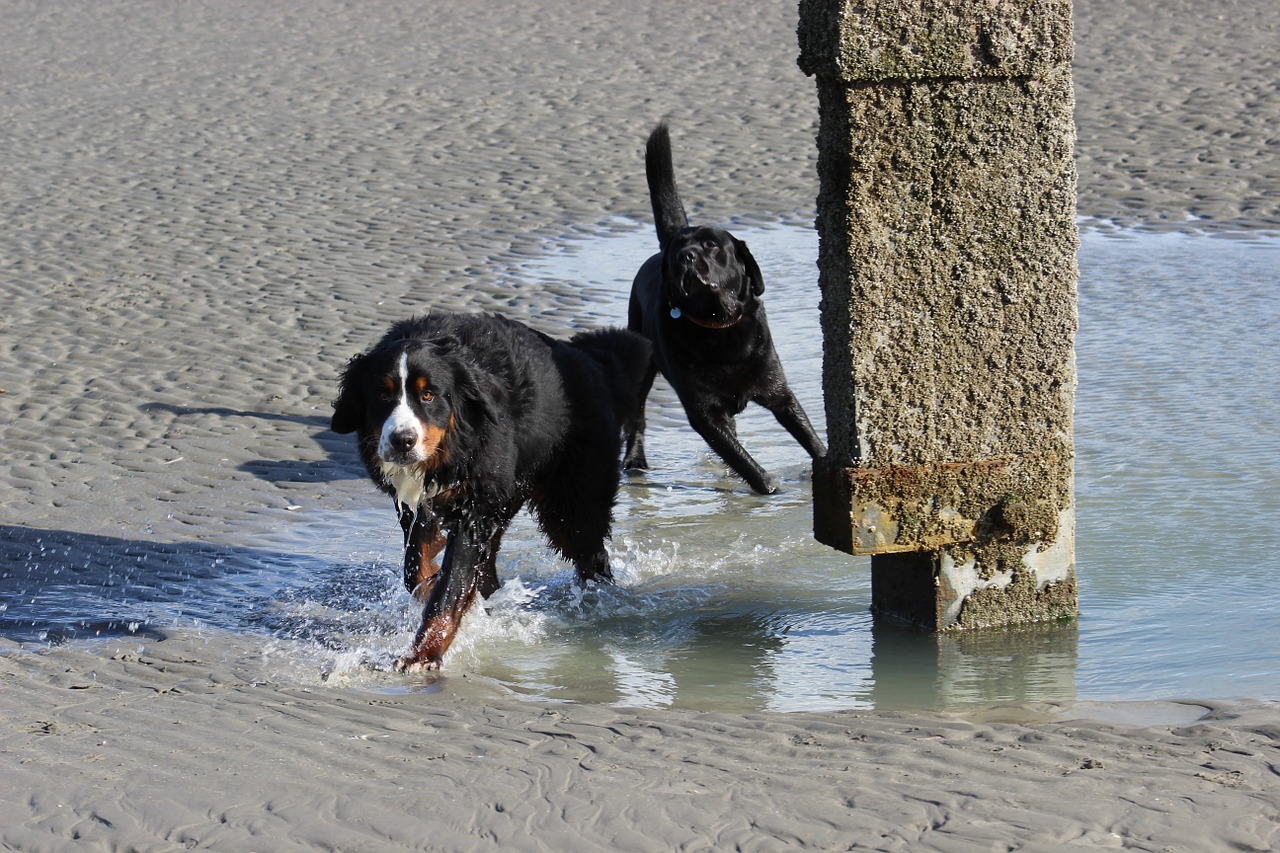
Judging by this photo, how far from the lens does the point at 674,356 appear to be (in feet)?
24.5

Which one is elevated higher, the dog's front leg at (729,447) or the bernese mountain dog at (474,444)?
the bernese mountain dog at (474,444)

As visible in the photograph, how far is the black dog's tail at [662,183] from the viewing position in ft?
26.3

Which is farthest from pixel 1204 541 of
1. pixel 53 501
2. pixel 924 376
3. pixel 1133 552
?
pixel 53 501

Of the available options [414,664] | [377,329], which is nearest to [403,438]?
[414,664]

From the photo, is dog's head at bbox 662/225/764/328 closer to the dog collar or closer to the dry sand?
the dog collar

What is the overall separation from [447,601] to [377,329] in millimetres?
5193

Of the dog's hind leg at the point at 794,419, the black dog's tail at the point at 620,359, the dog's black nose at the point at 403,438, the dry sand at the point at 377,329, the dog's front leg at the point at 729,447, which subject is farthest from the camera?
the dog's hind leg at the point at 794,419

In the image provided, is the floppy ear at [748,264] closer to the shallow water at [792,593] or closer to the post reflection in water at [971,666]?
the shallow water at [792,593]

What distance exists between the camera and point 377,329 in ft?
33.6

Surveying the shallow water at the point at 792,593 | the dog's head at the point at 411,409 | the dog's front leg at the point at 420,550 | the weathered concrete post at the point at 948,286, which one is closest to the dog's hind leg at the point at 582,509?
the shallow water at the point at 792,593

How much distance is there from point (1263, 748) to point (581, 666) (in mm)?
2367

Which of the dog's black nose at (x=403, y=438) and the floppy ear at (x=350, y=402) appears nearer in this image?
the dog's black nose at (x=403, y=438)

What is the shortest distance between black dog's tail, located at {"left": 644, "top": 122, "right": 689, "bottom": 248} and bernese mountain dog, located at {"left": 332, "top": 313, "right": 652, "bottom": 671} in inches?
81.6

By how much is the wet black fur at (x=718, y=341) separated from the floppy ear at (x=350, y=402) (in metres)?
2.07
